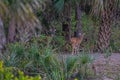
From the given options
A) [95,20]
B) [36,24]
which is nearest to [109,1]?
[95,20]

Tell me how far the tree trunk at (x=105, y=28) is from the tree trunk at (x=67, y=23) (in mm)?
1121

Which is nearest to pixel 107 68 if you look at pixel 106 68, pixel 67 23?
pixel 106 68

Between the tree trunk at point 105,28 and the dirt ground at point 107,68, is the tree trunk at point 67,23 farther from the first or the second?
the dirt ground at point 107,68

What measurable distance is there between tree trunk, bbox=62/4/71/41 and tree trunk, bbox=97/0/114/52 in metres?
1.12

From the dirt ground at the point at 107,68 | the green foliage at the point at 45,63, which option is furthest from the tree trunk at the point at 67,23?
the green foliage at the point at 45,63

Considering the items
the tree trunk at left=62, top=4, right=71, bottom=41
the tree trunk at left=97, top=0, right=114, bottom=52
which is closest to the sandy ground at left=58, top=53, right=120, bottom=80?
the tree trunk at left=62, top=4, right=71, bottom=41

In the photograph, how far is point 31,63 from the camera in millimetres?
8227

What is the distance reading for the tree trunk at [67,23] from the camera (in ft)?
42.4

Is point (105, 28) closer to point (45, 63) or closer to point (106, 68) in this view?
point (106, 68)

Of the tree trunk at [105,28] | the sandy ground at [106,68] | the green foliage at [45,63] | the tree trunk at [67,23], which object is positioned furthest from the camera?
the tree trunk at [105,28]

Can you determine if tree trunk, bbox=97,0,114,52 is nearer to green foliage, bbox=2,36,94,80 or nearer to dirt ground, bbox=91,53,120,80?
dirt ground, bbox=91,53,120,80

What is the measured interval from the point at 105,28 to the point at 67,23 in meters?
1.37

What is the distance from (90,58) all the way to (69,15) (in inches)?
202

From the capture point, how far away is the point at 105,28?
14.0 meters
